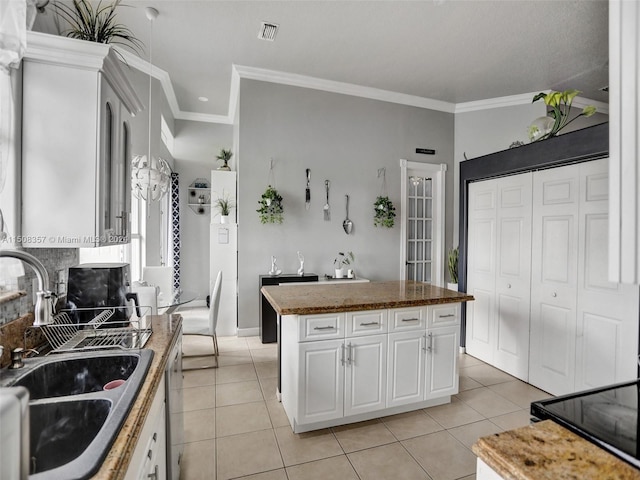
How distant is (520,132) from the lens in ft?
15.5

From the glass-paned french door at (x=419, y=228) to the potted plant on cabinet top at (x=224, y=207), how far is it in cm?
A: 274

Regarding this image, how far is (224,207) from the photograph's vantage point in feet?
14.8

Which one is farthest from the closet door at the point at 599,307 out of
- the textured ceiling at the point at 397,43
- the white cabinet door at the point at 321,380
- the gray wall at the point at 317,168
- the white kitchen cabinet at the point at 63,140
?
the white kitchen cabinet at the point at 63,140

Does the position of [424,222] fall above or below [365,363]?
above

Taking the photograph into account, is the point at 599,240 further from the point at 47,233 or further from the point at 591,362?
the point at 47,233

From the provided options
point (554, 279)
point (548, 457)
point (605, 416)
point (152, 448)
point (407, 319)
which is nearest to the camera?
point (548, 457)

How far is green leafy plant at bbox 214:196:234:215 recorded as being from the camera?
14.8 feet

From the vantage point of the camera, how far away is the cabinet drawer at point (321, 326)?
2162 millimetres

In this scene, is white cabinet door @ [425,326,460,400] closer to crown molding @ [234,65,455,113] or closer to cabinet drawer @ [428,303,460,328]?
cabinet drawer @ [428,303,460,328]

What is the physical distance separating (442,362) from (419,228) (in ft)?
9.91

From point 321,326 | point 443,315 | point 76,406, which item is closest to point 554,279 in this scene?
point 443,315

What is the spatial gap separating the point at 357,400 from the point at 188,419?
1265mm

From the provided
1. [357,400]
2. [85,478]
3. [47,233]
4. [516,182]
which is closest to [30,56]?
[47,233]

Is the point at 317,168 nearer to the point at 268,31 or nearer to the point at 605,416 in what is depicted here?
the point at 268,31
